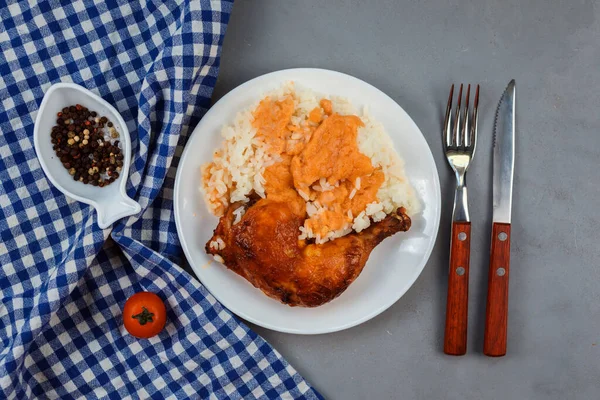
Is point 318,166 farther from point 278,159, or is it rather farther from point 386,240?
point 386,240

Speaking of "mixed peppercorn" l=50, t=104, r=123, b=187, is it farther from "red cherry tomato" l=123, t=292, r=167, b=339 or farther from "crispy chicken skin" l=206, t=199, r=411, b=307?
"crispy chicken skin" l=206, t=199, r=411, b=307

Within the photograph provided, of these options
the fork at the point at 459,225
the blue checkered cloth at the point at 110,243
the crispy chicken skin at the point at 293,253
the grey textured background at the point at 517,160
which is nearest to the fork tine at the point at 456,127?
the fork at the point at 459,225

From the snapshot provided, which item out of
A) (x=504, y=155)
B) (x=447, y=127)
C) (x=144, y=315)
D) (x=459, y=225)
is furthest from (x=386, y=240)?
(x=144, y=315)

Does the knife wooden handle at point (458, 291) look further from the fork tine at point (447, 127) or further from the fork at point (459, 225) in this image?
the fork tine at point (447, 127)

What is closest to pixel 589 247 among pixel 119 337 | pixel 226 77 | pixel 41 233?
pixel 226 77

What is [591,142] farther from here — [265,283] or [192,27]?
[192,27]

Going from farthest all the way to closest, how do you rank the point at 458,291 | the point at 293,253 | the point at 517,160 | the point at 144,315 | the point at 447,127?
the point at 517,160, the point at 447,127, the point at 458,291, the point at 144,315, the point at 293,253
